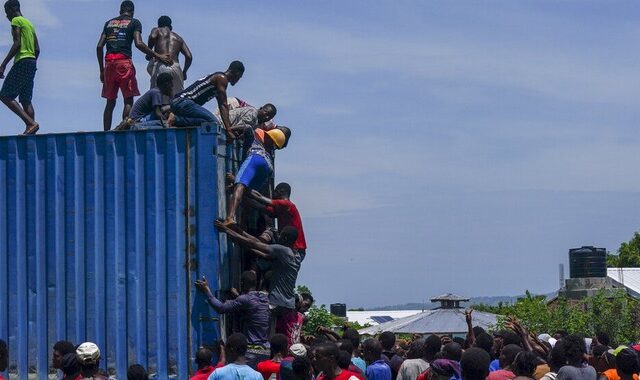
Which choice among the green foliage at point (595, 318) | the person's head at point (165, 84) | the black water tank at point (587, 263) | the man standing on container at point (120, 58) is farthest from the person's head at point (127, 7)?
the black water tank at point (587, 263)

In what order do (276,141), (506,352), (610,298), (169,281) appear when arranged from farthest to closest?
(610,298)
(276,141)
(169,281)
(506,352)

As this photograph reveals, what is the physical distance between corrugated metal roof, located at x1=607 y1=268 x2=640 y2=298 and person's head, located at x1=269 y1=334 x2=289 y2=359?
1236 inches

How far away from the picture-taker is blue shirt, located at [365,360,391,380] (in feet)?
36.3

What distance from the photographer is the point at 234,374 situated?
30.9 ft

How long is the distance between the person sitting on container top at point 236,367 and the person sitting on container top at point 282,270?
1.87 metres

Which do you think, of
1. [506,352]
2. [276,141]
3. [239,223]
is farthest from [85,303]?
[506,352]

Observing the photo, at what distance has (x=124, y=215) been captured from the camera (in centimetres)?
1124

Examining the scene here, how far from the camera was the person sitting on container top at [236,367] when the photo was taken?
371 inches

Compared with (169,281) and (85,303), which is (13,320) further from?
(169,281)

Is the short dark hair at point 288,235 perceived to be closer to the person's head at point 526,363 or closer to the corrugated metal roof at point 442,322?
the person's head at point 526,363

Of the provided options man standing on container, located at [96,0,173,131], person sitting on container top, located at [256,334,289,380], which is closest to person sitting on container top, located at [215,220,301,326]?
person sitting on container top, located at [256,334,289,380]

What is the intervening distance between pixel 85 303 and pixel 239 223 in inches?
61.6

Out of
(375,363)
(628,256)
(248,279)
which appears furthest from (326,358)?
(628,256)

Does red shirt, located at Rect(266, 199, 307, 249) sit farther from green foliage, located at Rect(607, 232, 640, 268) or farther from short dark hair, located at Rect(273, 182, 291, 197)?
green foliage, located at Rect(607, 232, 640, 268)
